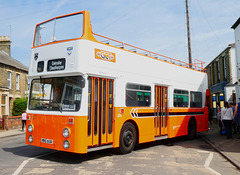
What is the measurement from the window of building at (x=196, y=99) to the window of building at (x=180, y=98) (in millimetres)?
524

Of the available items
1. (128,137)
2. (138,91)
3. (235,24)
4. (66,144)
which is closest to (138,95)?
(138,91)

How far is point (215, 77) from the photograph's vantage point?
3086 cm

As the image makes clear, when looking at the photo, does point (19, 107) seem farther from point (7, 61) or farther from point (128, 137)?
point (128, 137)

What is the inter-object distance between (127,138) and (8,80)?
73.4 ft

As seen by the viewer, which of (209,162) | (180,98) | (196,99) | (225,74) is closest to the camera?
(209,162)

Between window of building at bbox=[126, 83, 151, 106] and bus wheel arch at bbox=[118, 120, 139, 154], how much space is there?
0.71 m

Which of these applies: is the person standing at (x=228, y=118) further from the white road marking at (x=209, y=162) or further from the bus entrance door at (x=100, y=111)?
the bus entrance door at (x=100, y=111)

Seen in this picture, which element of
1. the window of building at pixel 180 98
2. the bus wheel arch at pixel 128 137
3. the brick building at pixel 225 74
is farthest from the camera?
the brick building at pixel 225 74

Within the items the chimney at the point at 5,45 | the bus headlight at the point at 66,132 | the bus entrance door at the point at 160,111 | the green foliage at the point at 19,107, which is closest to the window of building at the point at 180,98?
the bus entrance door at the point at 160,111

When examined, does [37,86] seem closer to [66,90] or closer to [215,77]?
[66,90]

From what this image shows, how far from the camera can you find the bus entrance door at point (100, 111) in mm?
7400

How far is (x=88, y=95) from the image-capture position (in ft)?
24.1

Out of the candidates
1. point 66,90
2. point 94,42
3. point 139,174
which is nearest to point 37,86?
point 66,90

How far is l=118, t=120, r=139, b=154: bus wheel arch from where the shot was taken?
8.41 m
